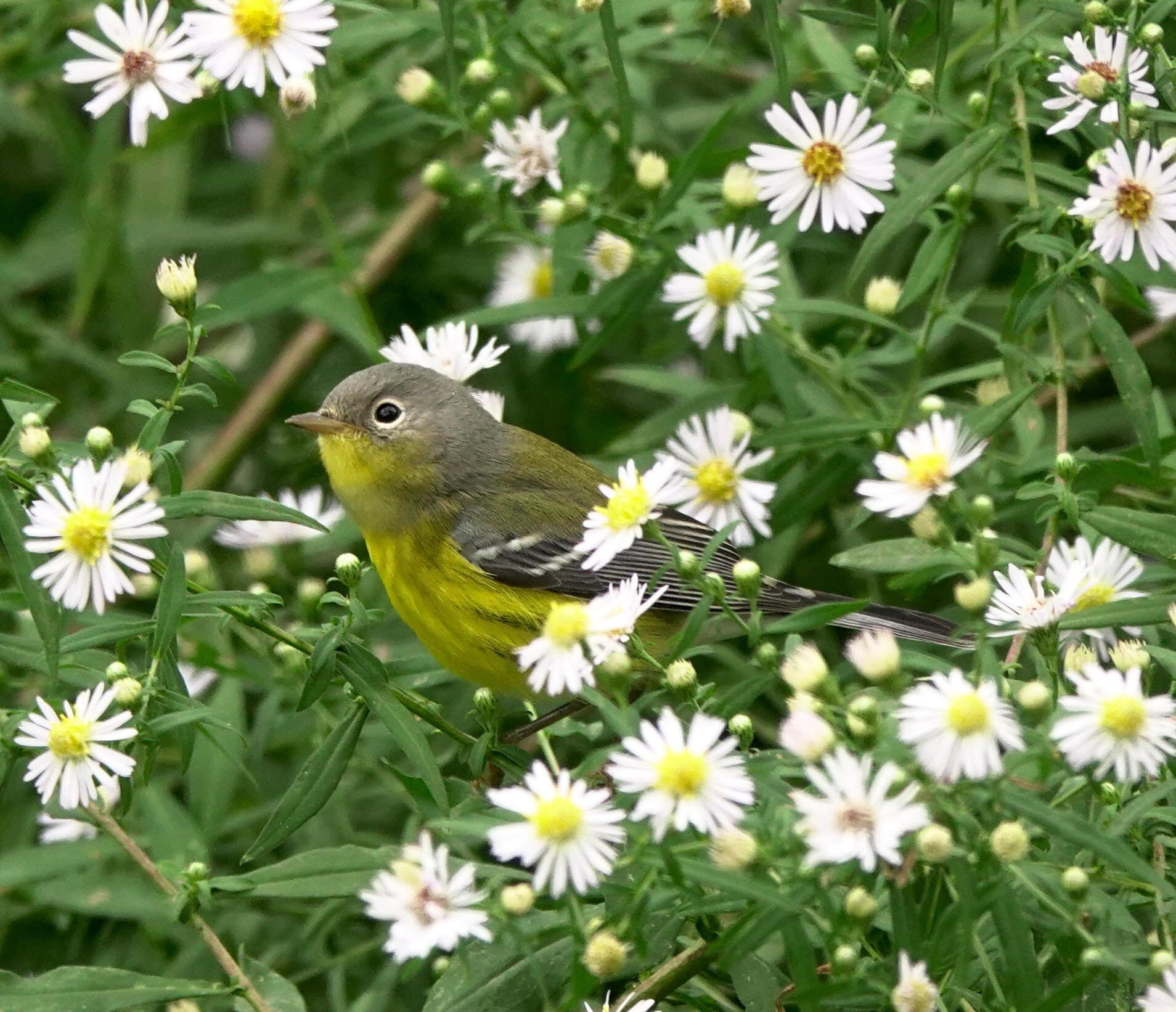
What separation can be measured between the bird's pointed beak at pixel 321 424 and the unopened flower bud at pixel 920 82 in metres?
1.85

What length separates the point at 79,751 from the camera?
2.90 m

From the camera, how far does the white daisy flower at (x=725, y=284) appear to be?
3.62 m

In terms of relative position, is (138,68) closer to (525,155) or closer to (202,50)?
(202,50)

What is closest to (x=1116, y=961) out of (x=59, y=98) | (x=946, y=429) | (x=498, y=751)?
(x=946, y=429)

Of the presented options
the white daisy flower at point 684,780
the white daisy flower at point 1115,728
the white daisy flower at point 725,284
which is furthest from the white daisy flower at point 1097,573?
the white daisy flower at point 684,780

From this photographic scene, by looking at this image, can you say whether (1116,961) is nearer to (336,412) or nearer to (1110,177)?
(1110,177)

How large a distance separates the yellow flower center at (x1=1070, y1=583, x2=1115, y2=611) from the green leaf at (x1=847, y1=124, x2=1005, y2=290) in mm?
805

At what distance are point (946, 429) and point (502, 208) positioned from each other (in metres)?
1.76

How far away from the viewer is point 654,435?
459cm

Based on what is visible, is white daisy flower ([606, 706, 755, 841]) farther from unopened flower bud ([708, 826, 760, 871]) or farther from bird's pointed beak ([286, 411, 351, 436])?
bird's pointed beak ([286, 411, 351, 436])

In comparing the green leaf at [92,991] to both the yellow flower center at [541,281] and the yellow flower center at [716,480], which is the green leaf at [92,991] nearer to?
the yellow flower center at [716,480]

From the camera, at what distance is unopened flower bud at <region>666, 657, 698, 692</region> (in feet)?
9.33

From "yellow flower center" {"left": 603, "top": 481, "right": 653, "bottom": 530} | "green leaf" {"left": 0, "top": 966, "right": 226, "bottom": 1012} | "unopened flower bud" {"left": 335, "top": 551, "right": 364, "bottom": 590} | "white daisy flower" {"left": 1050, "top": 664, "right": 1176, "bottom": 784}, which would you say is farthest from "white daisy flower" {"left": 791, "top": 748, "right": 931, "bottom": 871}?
"green leaf" {"left": 0, "top": 966, "right": 226, "bottom": 1012}

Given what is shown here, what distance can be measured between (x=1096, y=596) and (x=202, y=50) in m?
2.08
